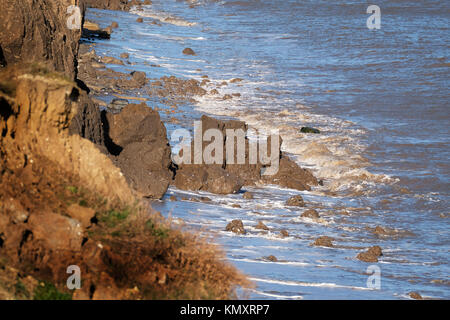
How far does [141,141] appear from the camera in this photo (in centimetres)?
1340

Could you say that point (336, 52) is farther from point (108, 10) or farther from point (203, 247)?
point (203, 247)

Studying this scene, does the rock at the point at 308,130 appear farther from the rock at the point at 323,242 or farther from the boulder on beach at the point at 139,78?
the rock at the point at 323,242

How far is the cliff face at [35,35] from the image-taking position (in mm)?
11609

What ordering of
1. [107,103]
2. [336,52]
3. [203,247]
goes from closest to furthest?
1. [203,247]
2. [107,103]
3. [336,52]

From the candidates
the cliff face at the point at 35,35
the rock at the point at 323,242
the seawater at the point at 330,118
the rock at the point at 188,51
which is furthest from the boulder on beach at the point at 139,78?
the rock at the point at 323,242

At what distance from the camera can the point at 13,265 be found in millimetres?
5887

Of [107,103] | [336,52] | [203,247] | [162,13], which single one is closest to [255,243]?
[203,247]

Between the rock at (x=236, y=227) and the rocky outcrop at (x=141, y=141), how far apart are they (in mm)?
1633

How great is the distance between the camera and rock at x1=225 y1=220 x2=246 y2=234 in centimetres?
1134

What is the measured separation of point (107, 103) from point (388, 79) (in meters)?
14.5

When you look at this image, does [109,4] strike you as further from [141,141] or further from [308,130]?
[141,141]

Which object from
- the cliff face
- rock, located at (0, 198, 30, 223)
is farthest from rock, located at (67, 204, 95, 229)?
the cliff face

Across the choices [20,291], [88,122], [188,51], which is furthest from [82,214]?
[188,51]

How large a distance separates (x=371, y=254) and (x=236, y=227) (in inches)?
74.7
